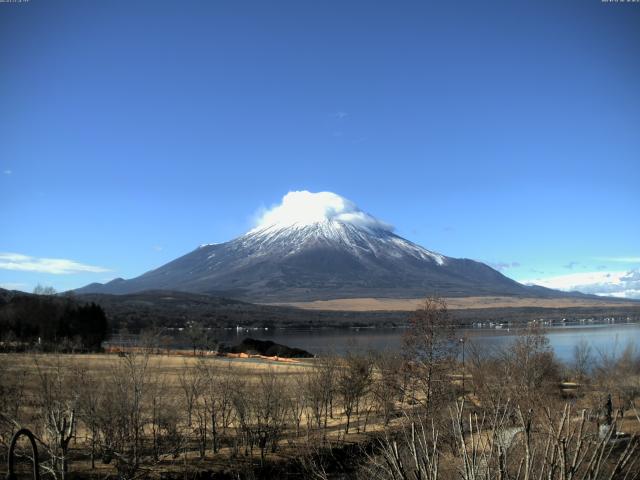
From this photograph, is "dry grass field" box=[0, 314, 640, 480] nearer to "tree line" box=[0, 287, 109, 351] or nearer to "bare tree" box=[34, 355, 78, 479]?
"bare tree" box=[34, 355, 78, 479]

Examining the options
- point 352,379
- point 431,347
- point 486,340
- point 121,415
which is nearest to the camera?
point 121,415

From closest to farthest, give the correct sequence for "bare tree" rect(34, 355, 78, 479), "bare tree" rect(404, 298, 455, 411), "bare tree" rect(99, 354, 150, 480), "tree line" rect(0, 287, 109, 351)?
1. "bare tree" rect(34, 355, 78, 479)
2. "bare tree" rect(99, 354, 150, 480)
3. "bare tree" rect(404, 298, 455, 411)
4. "tree line" rect(0, 287, 109, 351)

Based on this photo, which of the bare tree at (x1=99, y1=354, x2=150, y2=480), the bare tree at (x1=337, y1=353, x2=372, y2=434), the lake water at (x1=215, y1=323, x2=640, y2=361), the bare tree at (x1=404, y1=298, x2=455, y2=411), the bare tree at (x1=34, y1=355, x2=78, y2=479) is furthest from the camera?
the lake water at (x1=215, y1=323, x2=640, y2=361)

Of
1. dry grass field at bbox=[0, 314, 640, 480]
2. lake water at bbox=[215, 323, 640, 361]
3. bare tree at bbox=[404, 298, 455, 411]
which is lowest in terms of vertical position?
lake water at bbox=[215, 323, 640, 361]

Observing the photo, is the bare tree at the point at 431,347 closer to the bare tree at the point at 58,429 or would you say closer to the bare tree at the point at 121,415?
the bare tree at the point at 121,415

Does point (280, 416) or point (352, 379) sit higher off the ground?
point (352, 379)

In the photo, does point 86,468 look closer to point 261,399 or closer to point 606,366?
point 261,399

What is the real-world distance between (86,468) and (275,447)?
690 centimetres

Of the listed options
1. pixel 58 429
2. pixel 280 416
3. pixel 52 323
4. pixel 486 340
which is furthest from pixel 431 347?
pixel 52 323

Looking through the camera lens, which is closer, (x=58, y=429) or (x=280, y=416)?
(x=58, y=429)

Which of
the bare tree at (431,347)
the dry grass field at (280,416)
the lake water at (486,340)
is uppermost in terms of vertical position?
the bare tree at (431,347)

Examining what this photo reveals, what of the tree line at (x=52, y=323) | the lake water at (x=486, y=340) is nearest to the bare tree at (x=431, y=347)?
the lake water at (x=486, y=340)

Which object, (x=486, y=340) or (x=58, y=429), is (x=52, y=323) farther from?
(x=58, y=429)

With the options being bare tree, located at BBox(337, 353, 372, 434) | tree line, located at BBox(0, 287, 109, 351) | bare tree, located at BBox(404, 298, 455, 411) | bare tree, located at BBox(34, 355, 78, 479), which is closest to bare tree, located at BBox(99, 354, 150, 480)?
bare tree, located at BBox(34, 355, 78, 479)
